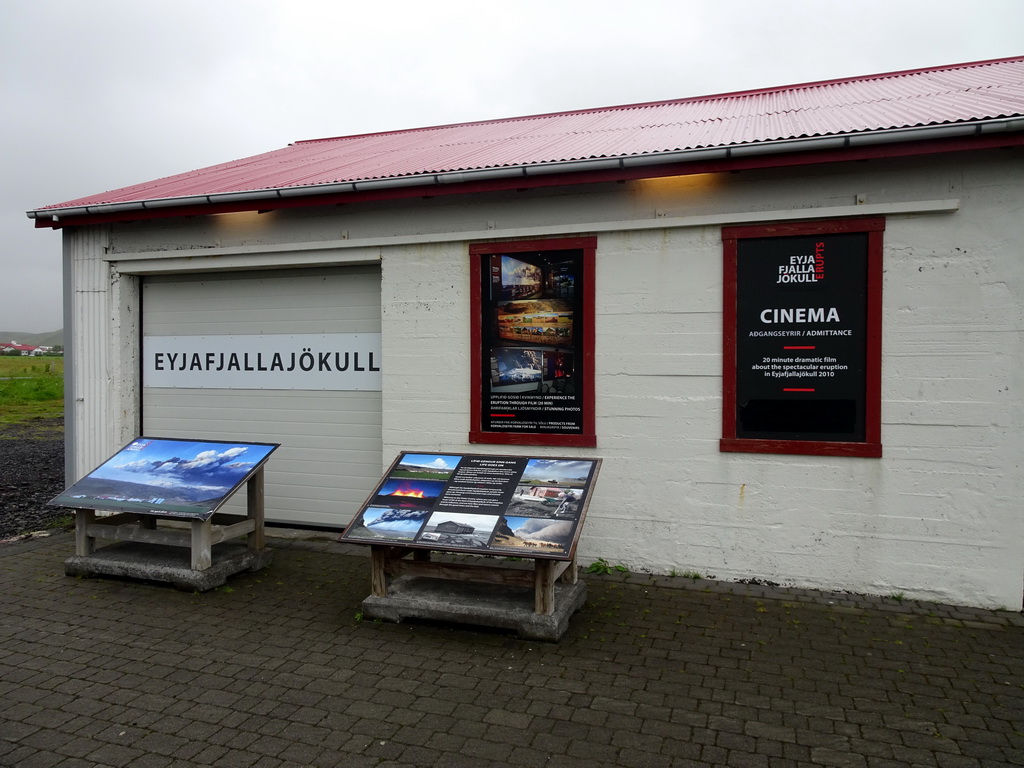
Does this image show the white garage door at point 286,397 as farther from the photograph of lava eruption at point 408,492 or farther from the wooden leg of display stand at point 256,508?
the photograph of lava eruption at point 408,492

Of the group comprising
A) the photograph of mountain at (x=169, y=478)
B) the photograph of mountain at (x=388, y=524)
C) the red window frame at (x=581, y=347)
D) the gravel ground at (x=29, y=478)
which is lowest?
the gravel ground at (x=29, y=478)

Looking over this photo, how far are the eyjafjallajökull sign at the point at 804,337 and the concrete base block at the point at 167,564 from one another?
4.16 meters

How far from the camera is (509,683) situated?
4191 mm

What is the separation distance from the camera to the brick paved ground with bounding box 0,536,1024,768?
3.51 metres

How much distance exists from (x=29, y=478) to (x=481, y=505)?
880 centimetres

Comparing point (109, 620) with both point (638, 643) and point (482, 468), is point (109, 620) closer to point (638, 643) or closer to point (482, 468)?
point (482, 468)

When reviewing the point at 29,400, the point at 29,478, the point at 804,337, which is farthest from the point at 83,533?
the point at 29,400

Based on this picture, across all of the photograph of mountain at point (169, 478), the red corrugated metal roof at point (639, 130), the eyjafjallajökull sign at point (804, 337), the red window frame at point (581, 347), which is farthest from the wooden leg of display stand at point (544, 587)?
the red corrugated metal roof at point (639, 130)

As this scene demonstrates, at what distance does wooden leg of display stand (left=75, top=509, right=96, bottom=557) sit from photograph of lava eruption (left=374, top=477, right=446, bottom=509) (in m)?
2.59

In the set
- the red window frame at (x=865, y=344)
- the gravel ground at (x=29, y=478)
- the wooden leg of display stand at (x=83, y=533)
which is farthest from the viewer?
the gravel ground at (x=29, y=478)

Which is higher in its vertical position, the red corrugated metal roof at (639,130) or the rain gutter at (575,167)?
the red corrugated metal roof at (639,130)

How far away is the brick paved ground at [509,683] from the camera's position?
3.51 m

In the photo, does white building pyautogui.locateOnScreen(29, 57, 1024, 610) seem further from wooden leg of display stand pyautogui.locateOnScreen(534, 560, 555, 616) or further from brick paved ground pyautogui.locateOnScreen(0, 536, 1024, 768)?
wooden leg of display stand pyautogui.locateOnScreen(534, 560, 555, 616)

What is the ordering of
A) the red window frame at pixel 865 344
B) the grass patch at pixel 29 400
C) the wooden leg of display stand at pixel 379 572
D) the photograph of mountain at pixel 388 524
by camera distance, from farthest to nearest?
the grass patch at pixel 29 400 < the red window frame at pixel 865 344 < the wooden leg of display stand at pixel 379 572 < the photograph of mountain at pixel 388 524
